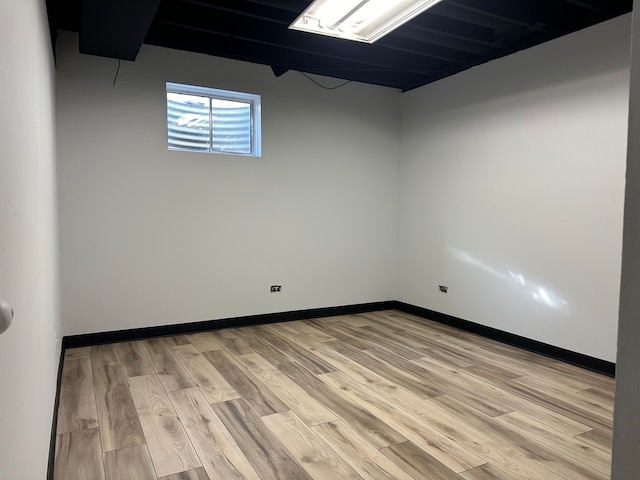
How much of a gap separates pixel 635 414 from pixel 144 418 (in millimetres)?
2448

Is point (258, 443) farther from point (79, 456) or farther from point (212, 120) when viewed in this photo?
point (212, 120)

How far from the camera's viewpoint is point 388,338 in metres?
4.12

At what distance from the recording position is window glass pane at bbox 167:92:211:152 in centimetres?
409

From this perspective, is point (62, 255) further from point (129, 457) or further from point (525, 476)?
point (525, 476)

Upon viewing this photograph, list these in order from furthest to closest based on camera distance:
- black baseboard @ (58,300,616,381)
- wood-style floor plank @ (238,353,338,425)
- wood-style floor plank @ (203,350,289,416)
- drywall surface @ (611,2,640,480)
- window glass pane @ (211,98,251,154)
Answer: window glass pane @ (211,98,251,154) → black baseboard @ (58,300,616,381) → wood-style floor plank @ (203,350,289,416) → wood-style floor plank @ (238,353,338,425) → drywall surface @ (611,2,640,480)

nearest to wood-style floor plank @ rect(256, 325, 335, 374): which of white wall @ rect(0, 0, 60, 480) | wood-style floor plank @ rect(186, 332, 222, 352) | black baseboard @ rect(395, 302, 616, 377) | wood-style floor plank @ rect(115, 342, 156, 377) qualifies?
wood-style floor plank @ rect(186, 332, 222, 352)

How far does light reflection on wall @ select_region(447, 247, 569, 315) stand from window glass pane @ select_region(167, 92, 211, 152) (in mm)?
2793

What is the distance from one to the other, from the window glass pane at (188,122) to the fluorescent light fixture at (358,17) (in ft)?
4.79

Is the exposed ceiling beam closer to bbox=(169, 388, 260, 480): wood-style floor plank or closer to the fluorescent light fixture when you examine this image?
the fluorescent light fixture

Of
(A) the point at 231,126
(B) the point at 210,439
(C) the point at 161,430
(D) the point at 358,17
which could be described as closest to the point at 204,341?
(C) the point at 161,430

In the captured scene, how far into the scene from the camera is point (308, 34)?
3.59m

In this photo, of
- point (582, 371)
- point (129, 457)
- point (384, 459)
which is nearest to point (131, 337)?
point (129, 457)

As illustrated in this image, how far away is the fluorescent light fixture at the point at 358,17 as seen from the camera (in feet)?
9.48

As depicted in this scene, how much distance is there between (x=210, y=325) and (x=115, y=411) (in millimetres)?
1704
